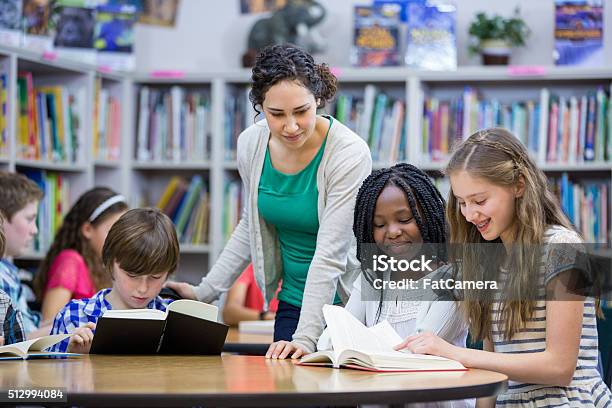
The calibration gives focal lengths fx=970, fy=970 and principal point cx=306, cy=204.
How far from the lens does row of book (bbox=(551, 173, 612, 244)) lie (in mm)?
4406

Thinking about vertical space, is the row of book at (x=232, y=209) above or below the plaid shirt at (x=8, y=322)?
above

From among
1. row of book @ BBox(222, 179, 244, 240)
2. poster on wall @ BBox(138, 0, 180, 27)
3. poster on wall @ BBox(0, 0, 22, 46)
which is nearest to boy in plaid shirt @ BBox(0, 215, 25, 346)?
poster on wall @ BBox(0, 0, 22, 46)

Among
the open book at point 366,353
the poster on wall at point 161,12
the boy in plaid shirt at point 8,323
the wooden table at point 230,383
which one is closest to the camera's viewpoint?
the wooden table at point 230,383

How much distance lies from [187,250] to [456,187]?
113 inches

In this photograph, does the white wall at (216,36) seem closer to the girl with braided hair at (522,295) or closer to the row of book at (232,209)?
the row of book at (232,209)

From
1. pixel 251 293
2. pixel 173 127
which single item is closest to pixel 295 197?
pixel 251 293

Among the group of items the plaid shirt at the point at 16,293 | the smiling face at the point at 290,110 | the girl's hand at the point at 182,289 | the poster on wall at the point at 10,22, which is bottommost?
the plaid shirt at the point at 16,293

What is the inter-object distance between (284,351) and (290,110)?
59 cm

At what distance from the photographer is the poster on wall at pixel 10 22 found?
13.0 feet

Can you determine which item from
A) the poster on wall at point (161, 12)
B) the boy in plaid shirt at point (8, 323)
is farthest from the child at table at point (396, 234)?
the poster on wall at point (161, 12)

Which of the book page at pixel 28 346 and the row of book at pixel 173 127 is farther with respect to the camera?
the row of book at pixel 173 127

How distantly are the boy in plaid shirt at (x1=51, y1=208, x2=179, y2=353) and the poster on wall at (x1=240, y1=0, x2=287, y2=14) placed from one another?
2686 mm

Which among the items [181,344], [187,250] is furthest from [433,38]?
[181,344]

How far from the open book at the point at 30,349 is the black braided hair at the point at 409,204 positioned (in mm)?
689
